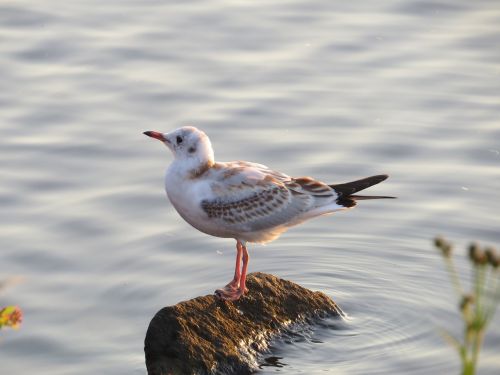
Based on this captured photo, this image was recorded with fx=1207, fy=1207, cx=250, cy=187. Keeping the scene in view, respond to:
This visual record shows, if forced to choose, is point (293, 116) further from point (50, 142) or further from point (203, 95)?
point (50, 142)

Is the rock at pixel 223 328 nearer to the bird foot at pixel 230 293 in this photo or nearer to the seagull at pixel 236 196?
the bird foot at pixel 230 293

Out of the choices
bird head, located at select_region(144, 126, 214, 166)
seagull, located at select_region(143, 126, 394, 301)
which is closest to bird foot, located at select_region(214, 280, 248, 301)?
seagull, located at select_region(143, 126, 394, 301)

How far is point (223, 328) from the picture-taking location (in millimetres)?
9125

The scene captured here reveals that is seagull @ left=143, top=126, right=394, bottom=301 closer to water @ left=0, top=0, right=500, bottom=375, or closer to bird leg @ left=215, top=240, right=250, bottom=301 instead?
bird leg @ left=215, top=240, right=250, bottom=301

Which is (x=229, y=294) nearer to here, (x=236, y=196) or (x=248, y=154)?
(x=236, y=196)

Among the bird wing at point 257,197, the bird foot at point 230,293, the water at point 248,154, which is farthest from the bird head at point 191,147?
the water at point 248,154

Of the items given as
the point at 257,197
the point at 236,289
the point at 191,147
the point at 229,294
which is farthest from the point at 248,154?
the point at 229,294

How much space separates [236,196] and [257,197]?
198mm

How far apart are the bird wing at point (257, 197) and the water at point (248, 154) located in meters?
1.01

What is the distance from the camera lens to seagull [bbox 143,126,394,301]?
31.4ft

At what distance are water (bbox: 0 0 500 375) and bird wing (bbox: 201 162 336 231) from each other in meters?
1.01

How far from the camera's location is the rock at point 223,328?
29.0 ft

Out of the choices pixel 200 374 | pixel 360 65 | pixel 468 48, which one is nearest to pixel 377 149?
pixel 360 65

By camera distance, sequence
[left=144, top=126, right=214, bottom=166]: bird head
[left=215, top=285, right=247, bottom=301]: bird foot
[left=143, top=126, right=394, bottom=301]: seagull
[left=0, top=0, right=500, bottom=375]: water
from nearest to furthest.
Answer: [left=215, top=285, right=247, bottom=301]: bird foot
[left=143, top=126, right=394, bottom=301]: seagull
[left=144, top=126, right=214, bottom=166]: bird head
[left=0, top=0, right=500, bottom=375]: water
